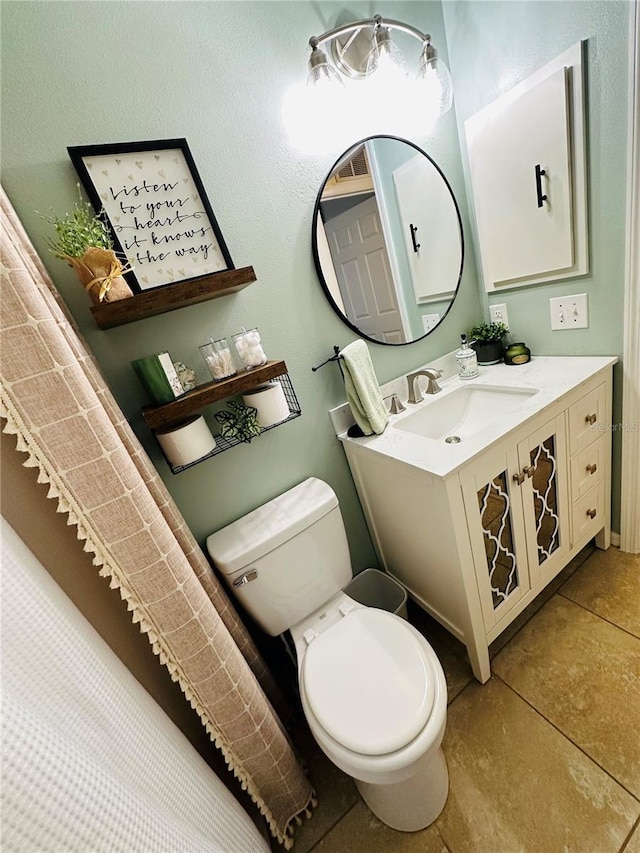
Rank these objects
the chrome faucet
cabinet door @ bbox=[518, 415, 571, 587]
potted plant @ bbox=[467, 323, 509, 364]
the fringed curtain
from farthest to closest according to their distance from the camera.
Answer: potted plant @ bbox=[467, 323, 509, 364] → the chrome faucet → cabinet door @ bbox=[518, 415, 571, 587] → the fringed curtain

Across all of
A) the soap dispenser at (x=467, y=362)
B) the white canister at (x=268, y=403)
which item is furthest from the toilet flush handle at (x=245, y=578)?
the soap dispenser at (x=467, y=362)

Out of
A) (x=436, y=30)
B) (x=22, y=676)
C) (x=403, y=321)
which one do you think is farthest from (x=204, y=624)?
(x=436, y=30)

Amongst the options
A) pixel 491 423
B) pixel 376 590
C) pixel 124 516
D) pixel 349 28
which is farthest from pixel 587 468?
pixel 349 28

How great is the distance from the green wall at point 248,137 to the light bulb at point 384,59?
15cm

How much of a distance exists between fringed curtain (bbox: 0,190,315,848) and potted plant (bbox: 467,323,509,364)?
140cm

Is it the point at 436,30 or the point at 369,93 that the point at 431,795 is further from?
the point at 436,30

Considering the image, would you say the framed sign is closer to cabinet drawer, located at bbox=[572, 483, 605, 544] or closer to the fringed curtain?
the fringed curtain

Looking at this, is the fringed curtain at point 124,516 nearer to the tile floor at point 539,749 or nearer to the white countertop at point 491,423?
the tile floor at point 539,749

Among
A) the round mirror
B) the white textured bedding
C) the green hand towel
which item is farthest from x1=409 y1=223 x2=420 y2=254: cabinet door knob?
the white textured bedding

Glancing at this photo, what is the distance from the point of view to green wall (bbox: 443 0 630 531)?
39.1 inches

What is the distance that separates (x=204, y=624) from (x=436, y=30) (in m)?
2.11

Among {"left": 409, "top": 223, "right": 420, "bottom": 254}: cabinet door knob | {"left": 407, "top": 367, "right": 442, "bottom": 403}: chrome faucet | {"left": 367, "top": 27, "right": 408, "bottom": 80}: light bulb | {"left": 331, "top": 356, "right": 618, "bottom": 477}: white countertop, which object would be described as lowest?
{"left": 331, "top": 356, "right": 618, "bottom": 477}: white countertop

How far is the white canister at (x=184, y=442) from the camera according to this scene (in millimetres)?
943

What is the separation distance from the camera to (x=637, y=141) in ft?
3.23
